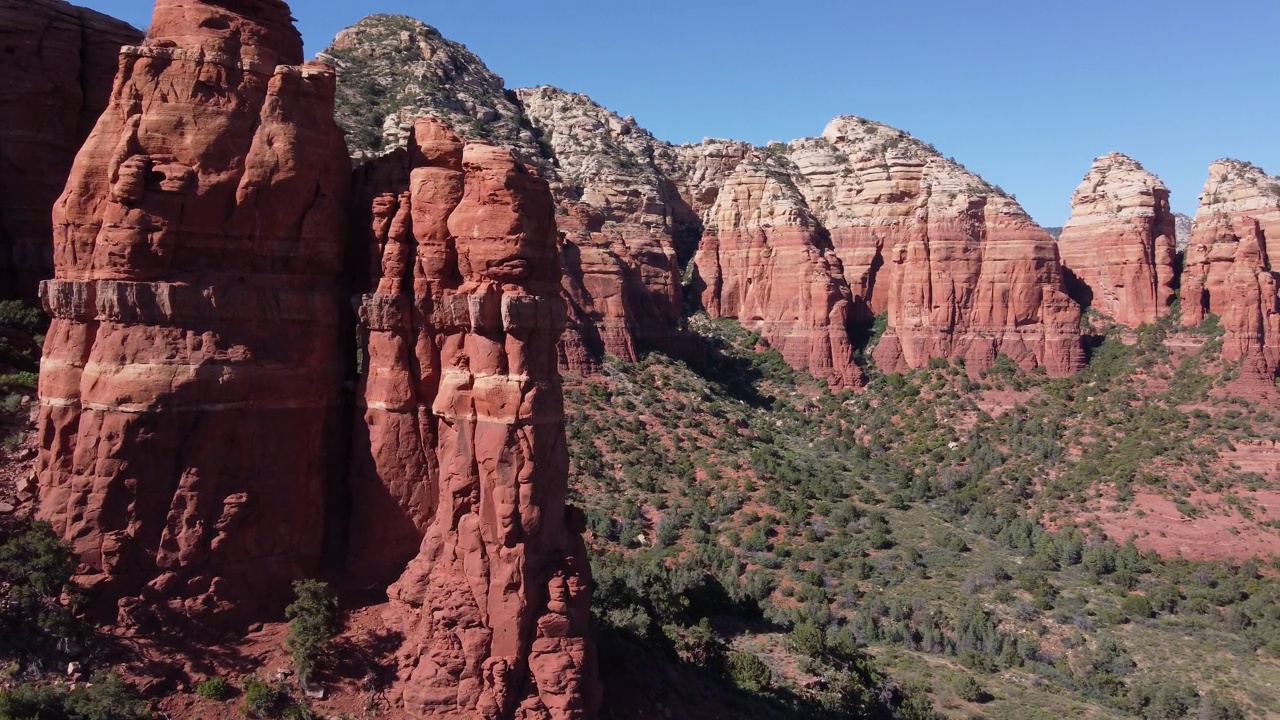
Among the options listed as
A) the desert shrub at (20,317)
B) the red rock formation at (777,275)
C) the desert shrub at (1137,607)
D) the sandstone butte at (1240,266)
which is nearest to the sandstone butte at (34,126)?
the desert shrub at (20,317)

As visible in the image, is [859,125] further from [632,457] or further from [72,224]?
[72,224]

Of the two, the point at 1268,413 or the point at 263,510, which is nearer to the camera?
the point at 263,510

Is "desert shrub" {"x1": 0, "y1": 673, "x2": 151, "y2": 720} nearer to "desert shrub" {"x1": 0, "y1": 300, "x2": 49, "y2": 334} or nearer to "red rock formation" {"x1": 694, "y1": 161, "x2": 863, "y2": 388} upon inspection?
"desert shrub" {"x1": 0, "y1": 300, "x2": 49, "y2": 334}

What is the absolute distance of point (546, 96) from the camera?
332ft

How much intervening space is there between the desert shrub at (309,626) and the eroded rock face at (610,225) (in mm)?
46362

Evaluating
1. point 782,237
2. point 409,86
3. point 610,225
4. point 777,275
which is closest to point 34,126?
point 409,86

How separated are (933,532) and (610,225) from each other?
43871mm

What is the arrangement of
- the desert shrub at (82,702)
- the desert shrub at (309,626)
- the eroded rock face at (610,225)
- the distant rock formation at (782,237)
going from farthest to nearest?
the distant rock formation at (782,237) → the eroded rock face at (610,225) → the desert shrub at (309,626) → the desert shrub at (82,702)

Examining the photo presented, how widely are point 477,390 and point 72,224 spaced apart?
8192 millimetres

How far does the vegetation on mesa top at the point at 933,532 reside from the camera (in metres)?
34.6

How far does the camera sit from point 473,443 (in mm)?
17234

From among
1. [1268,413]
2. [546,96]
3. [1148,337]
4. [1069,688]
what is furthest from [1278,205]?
[546,96]

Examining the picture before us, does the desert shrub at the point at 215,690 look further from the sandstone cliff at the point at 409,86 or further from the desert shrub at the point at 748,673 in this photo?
the sandstone cliff at the point at 409,86

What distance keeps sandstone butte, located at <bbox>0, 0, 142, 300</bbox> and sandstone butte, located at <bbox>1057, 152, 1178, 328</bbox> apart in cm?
7554
